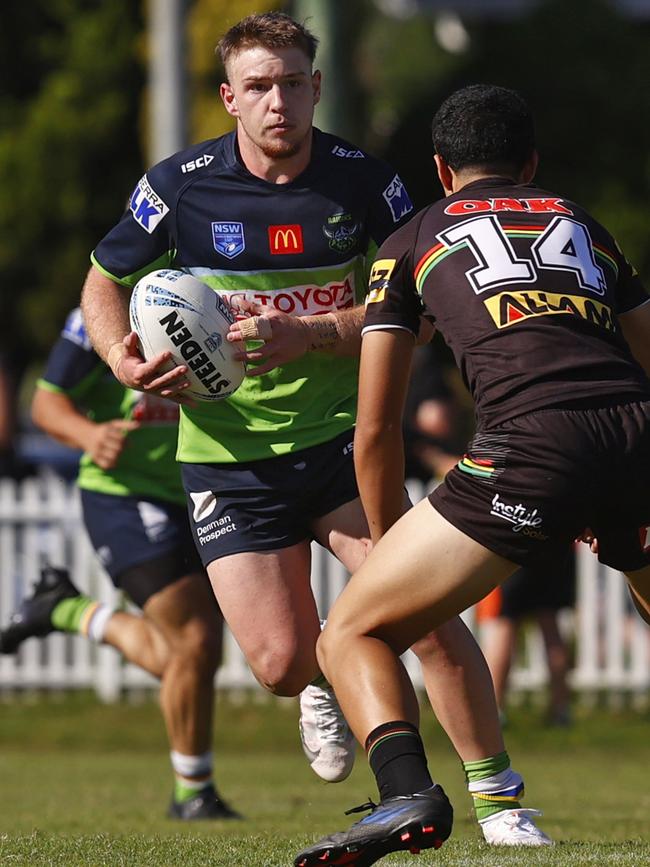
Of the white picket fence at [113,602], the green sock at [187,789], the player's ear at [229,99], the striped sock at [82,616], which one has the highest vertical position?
the player's ear at [229,99]

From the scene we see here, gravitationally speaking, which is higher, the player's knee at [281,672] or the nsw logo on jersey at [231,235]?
the nsw logo on jersey at [231,235]

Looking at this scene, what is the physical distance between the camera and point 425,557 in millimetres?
4758

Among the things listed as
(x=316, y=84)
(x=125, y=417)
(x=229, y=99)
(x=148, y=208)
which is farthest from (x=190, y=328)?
(x=125, y=417)

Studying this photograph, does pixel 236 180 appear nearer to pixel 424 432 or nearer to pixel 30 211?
pixel 424 432

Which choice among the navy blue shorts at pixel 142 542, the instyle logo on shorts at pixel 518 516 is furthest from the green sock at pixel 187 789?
the instyle logo on shorts at pixel 518 516

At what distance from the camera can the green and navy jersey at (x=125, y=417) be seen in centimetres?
819

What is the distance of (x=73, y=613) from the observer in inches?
359

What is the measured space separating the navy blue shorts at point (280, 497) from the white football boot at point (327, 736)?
617mm

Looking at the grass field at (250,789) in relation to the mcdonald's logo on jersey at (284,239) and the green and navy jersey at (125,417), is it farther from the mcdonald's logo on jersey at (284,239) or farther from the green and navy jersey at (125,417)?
the mcdonald's logo on jersey at (284,239)

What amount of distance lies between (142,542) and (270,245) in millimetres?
2410

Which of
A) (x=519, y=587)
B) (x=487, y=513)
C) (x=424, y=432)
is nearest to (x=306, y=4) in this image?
(x=424, y=432)

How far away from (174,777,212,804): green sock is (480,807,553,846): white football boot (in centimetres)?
222

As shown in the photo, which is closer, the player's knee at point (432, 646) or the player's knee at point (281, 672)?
the player's knee at point (432, 646)

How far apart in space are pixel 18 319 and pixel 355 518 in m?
20.4
